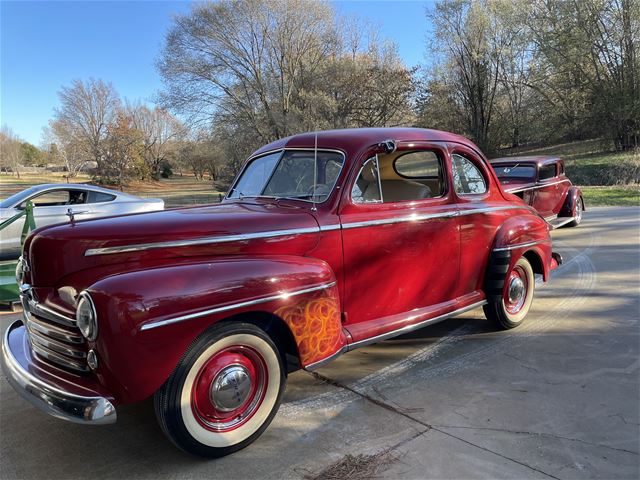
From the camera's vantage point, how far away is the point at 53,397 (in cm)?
232

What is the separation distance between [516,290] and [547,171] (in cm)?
659

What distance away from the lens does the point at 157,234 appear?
8.80ft

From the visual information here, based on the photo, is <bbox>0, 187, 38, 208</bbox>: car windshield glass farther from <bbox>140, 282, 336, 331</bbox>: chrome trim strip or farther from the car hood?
<bbox>140, 282, 336, 331</bbox>: chrome trim strip

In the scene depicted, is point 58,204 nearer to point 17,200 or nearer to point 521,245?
point 17,200

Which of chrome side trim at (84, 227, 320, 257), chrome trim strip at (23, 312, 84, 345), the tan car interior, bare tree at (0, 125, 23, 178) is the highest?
bare tree at (0, 125, 23, 178)

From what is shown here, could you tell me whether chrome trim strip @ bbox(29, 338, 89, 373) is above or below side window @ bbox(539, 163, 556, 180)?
below

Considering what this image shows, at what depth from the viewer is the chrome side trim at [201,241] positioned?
8.45 feet

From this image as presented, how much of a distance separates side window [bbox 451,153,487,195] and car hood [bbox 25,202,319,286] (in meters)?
1.70

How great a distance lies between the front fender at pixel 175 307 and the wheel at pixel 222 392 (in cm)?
10

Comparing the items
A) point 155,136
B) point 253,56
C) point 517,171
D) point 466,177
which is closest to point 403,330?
point 466,177

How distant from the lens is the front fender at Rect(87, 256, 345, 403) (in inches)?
89.6

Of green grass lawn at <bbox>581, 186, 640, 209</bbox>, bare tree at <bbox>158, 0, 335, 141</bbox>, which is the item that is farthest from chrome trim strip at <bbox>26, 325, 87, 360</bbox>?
bare tree at <bbox>158, 0, 335, 141</bbox>

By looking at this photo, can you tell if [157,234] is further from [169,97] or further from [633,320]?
[169,97]

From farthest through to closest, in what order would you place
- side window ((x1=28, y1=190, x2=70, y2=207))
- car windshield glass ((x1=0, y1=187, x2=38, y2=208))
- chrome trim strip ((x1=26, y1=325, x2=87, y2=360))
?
side window ((x1=28, y1=190, x2=70, y2=207)), car windshield glass ((x1=0, y1=187, x2=38, y2=208)), chrome trim strip ((x1=26, y1=325, x2=87, y2=360))
